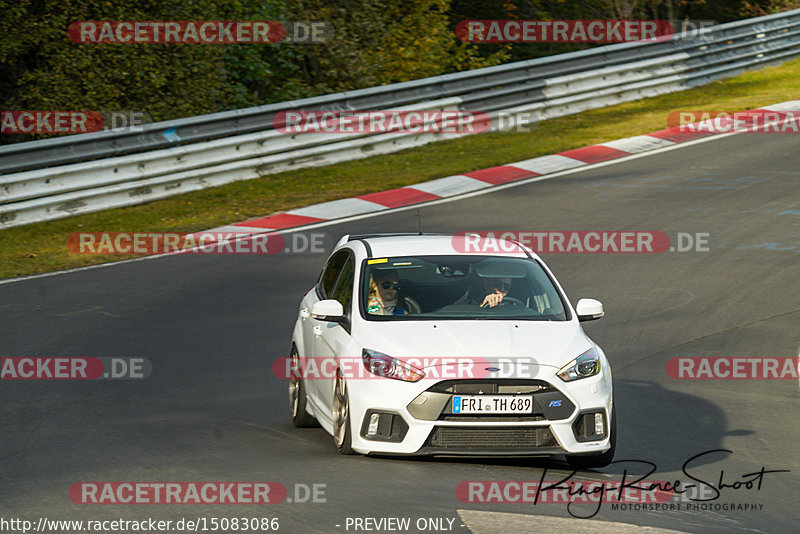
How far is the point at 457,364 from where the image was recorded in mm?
7227

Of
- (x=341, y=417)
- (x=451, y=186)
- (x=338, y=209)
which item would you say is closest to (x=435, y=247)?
(x=341, y=417)

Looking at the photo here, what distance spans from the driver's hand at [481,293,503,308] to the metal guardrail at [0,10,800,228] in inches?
427

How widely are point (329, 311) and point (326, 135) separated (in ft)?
43.7

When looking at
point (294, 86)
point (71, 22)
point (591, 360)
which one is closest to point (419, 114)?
point (294, 86)

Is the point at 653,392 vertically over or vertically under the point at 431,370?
under

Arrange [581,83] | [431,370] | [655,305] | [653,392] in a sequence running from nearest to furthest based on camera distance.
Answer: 1. [431,370]
2. [653,392]
3. [655,305]
4. [581,83]

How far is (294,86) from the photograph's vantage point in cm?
2523

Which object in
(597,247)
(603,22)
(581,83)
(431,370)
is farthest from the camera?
(603,22)

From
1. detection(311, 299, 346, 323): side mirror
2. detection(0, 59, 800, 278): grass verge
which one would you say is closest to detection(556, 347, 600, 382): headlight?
detection(311, 299, 346, 323): side mirror

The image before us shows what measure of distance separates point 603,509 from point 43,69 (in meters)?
17.3

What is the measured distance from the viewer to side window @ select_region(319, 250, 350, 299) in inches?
360

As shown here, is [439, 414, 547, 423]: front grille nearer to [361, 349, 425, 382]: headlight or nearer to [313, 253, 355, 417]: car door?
[361, 349, 425, 382]: headlight

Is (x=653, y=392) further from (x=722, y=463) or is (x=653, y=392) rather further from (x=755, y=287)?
(x=755, y=287)

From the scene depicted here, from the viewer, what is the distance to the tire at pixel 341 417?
7500mm
